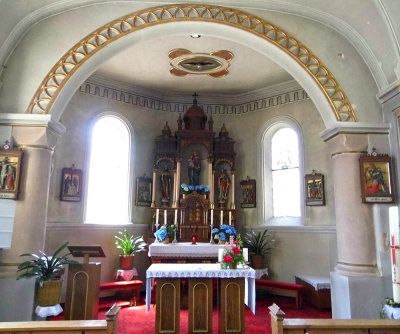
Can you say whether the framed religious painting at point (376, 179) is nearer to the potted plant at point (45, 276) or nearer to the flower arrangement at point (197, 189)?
the flower arrangement at point (197, 189)

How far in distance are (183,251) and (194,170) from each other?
270 cm

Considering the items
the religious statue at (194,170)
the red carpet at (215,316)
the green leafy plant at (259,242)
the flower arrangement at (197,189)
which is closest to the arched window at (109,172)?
the flower arrangement at (197,189)

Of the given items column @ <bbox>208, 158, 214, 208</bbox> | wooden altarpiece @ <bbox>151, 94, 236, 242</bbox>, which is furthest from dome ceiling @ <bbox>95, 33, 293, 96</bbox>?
column @ <bbox>208, 158, 214, 208</bbox>

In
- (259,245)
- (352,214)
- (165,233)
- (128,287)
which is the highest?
(352,214)

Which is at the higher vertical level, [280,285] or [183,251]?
[183,251]

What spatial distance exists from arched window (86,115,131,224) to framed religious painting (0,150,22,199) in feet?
11.2

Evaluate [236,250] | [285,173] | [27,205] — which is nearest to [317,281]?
[236,250]

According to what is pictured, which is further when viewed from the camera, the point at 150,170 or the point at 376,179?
the point at 150,170

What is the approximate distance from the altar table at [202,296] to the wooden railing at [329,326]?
209 centimetres

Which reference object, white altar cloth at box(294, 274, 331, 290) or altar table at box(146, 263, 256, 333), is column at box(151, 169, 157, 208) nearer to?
altar table at box(146, 263, 256, 333)

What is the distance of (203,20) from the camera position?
5980 millimetres

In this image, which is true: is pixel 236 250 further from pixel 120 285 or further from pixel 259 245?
pixel 259 245

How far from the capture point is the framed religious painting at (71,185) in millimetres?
8055

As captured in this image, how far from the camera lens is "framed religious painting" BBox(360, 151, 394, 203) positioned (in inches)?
216
